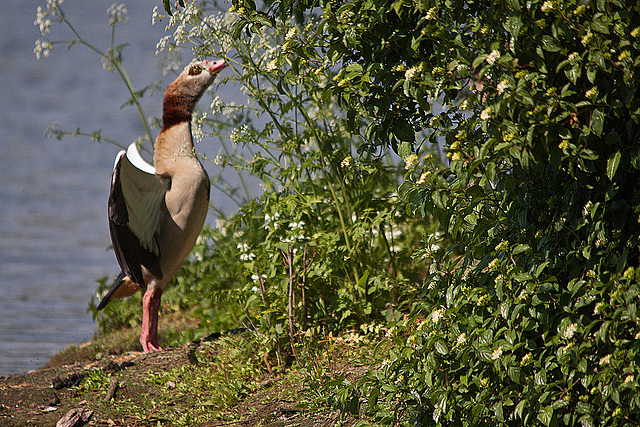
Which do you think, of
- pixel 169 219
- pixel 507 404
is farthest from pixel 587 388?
pixel 169 219

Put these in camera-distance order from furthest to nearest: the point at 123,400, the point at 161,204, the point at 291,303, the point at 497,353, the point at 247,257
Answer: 1. the point at 161,204
2. the point at 247,257
3. the point at 123,400
4. the point at 291,303
5. the point at 497,353

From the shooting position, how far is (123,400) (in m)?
3.43

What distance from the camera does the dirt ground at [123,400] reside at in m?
2.90

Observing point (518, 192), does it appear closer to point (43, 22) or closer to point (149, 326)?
point (149, 326)

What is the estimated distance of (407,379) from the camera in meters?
2.09

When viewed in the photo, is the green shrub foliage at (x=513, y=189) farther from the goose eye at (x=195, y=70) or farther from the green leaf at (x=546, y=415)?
the goose eye at (x=195, y=70)

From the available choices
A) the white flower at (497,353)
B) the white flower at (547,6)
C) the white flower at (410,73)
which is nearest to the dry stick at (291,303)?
the white flower at (497,353)

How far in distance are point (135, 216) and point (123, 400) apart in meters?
1.22

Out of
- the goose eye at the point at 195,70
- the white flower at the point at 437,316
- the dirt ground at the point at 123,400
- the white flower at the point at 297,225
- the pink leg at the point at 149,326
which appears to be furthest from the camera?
the goose eye at the point at 195,70

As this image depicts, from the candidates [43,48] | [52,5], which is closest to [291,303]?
[43,48]

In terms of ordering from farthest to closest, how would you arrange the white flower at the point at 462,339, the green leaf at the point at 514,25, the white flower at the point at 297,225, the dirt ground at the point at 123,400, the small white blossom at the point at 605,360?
the white flower at the point at 297,225 < the dirt ground at the point at 123,400 < the white flower at the point at 462,339 < the small white blossom at the point at 605,360 < the green leaf at the point at 514,25

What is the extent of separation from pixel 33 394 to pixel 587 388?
314cm

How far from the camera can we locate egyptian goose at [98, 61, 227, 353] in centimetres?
398

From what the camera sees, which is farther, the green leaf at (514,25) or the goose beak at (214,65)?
the goose beak at (214,65)
